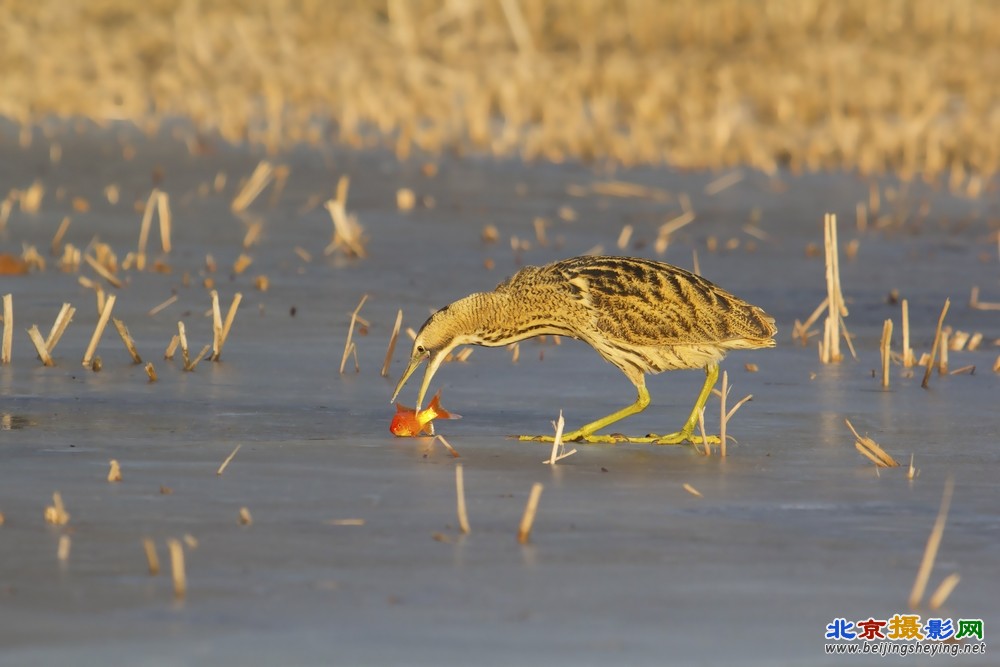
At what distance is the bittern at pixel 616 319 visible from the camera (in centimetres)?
738

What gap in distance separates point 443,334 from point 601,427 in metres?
0.70

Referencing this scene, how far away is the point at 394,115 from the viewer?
18.6 metres

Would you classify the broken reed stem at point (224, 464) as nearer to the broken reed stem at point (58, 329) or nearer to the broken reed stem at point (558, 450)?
the broken reed stem at point (558, 450)

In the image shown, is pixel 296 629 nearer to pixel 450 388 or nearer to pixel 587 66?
pixel 450 388

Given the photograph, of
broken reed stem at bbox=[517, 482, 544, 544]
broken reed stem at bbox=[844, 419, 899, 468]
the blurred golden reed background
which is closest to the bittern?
broken reed stem at bbox=[844, 419, 899, 468]

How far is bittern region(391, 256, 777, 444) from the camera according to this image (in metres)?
7.38

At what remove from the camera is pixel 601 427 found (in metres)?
7.47

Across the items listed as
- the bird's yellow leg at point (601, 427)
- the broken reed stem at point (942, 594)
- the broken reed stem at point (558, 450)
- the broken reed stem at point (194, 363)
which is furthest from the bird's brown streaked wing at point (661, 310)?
the broken reed stem at point (942, 594)

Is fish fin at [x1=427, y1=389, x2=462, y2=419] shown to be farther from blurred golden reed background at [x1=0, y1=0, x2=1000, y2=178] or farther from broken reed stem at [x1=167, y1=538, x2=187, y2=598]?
blurred golden reed background at [x1=0, y1=0, x2=1000, y2=178]

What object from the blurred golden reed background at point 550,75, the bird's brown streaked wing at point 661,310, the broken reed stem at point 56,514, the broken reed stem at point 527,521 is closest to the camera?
the broken reed stem at point 527,521

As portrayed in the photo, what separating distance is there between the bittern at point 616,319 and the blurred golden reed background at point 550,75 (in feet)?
30.2

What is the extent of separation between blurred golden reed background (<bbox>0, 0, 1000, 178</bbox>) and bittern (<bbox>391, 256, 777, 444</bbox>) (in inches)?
363

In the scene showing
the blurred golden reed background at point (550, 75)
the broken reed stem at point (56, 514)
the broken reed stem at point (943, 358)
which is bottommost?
the broken reed stem at point (56, 514)

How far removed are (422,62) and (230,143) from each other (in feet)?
17.0
